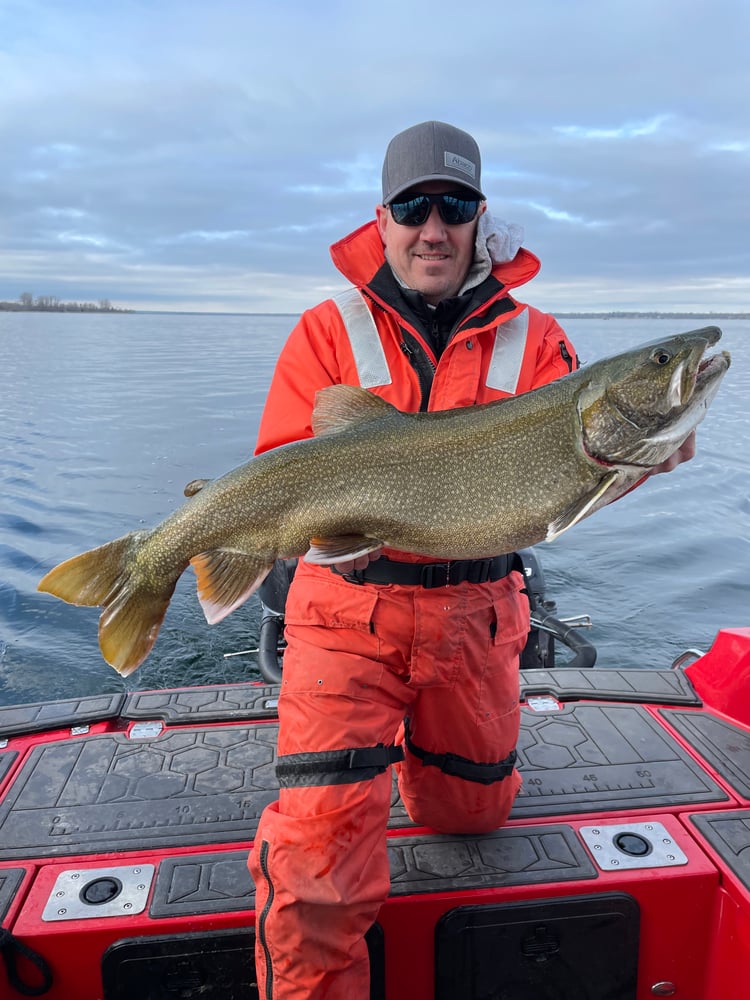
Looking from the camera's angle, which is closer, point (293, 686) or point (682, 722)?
point (293, 686)

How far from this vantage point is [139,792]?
11.4 feet

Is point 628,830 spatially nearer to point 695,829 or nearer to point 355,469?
point 695,829

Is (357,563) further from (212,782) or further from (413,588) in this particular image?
(212,782)

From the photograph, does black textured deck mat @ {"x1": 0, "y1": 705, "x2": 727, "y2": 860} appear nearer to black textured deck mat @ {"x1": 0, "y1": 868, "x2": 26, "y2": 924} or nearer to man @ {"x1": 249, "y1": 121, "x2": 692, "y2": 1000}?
black textured deck mat @ {"x1": 0, "y1": 868, "x2": 26, "y2": 924}

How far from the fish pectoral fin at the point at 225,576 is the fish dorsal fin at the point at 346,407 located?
588mm

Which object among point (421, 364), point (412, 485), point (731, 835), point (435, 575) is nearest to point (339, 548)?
point (412, 485)

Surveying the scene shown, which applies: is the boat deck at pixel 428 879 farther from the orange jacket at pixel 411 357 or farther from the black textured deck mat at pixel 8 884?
the orange jacket at pixel 411 357

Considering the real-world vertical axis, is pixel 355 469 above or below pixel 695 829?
above

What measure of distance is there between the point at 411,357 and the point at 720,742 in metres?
2.44

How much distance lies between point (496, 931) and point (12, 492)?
13.1 m

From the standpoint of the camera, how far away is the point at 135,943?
106 inches

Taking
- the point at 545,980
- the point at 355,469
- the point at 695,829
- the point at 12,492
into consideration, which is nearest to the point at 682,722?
the point at 695,829

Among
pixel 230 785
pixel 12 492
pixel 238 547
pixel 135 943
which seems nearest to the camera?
pixel 135 943

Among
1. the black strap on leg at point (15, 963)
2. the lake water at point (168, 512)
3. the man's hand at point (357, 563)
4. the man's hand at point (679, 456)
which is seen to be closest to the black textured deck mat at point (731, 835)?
the man's hand at point (679, 456)
